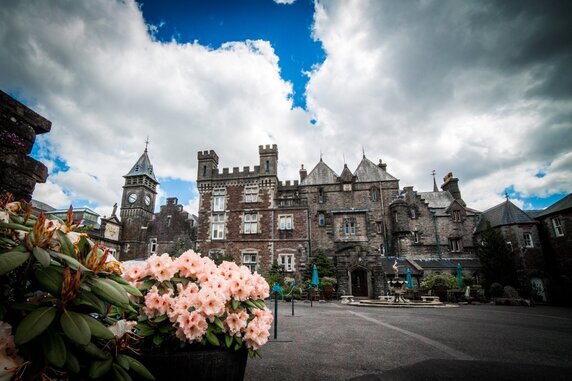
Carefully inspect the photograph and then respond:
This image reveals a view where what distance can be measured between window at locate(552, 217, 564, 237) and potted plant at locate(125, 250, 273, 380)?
3079cm

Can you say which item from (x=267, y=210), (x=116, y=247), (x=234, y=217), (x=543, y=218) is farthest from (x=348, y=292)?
(x=116, y=247)

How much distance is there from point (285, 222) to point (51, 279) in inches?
972

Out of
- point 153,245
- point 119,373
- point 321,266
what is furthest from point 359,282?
point 119,373

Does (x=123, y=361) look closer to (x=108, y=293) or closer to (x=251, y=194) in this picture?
(x=108, y=293)

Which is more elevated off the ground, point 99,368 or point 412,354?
point 99,368

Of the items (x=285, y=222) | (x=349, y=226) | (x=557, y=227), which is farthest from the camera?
(x=349, y=226)

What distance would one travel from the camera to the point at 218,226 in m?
26.7

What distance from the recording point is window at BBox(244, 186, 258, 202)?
88.4 feet

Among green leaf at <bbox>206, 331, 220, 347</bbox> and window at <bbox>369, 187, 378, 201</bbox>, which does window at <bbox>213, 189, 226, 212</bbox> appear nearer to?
window at <bbox>369, 187, 378, 201</bbox>

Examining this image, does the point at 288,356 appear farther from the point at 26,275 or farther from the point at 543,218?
the point at 543,218

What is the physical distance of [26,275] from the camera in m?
1.32

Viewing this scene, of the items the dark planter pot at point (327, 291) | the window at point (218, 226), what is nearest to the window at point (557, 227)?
the dark planter pot at point (327, 291)

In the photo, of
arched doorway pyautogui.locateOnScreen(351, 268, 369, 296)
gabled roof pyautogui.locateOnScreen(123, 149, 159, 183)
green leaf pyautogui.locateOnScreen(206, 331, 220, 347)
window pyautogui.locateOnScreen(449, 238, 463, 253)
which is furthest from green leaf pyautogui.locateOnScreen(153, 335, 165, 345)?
gabled roof pyautogui.locateOnScreen(123, 149, 159, 183)

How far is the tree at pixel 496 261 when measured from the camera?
2306cm
